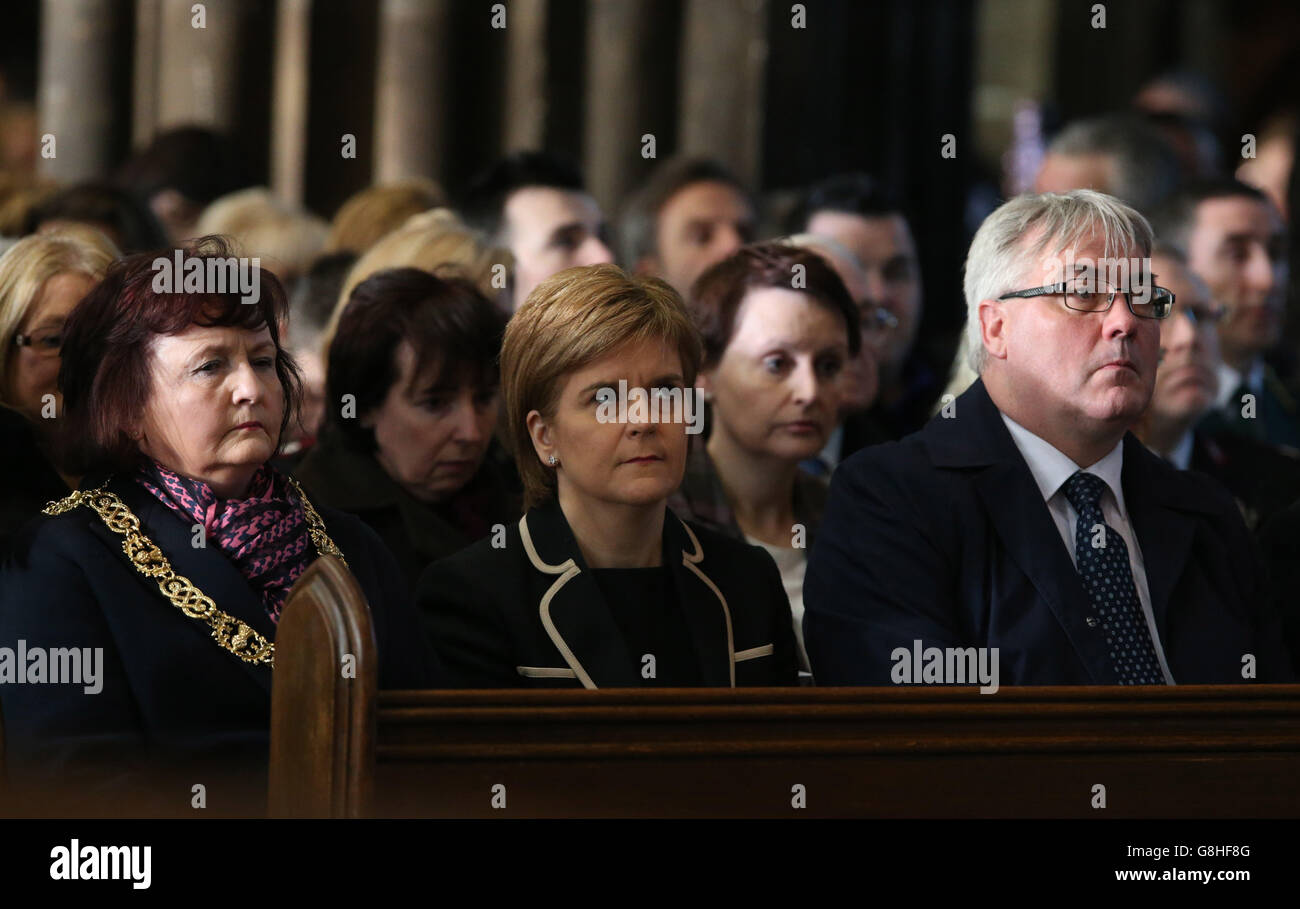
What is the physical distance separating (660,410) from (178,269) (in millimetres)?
874

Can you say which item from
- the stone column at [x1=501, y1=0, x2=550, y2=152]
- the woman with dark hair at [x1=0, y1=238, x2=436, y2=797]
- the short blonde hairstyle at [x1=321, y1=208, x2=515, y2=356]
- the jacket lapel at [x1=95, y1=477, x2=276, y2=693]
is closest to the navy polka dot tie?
the woman with dark hair at [x1=0, y1=238, x2=436, y2=797]

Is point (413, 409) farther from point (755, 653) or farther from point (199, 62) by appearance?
point (199, 62)

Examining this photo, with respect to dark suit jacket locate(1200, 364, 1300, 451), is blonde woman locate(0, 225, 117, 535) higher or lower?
lower

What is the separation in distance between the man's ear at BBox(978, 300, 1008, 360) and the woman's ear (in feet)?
2.84

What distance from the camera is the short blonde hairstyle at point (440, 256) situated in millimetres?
4875

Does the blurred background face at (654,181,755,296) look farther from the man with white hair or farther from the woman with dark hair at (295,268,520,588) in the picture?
the man with white hair

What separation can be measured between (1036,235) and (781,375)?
3.02ft

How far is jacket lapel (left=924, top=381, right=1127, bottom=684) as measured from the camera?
3406 mm

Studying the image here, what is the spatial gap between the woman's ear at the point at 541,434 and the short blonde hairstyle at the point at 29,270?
1.05 metres

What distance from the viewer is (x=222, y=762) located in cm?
301

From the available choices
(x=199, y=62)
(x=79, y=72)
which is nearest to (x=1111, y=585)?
(x=199, y=62)

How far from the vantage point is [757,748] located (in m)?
2.88

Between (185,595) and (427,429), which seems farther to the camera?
(427,429)

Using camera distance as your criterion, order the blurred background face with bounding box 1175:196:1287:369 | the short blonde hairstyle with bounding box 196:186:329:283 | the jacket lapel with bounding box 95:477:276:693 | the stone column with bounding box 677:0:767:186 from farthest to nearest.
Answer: the stone column with bounding box 677:0:767:186, the short blonde hairstyle with bounding box 196:186:329:283, the blurred background face with bounding box 1175:196:1287:369, the jacket lapel with bounding box 95:477:276:693
